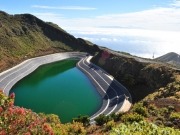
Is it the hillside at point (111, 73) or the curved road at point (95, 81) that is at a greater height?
the hillside at point (111, 73)

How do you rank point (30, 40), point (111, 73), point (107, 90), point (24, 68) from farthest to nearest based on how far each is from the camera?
1. point (30, 40)
2. point (24, 68)
3. point (111, 73)
4. point (107, 90)

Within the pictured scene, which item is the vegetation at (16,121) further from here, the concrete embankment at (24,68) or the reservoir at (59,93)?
the concrete embankment at (24,68)

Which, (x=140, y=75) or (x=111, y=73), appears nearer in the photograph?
(x=140, y=75)

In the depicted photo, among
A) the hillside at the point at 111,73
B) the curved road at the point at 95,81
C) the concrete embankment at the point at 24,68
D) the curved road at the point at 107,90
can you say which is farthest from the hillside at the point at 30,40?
the curved road at the point at 107,90

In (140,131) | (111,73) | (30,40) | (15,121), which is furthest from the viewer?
(30,40)

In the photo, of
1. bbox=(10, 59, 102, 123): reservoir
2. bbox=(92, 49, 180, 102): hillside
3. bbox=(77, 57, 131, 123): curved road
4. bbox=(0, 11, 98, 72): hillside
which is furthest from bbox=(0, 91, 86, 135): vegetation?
bbox=(0, 11, 98, 72): hillside

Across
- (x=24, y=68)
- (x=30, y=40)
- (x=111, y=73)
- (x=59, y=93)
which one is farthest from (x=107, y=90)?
(x=30, y=40)

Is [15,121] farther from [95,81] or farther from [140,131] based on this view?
[95,81]
